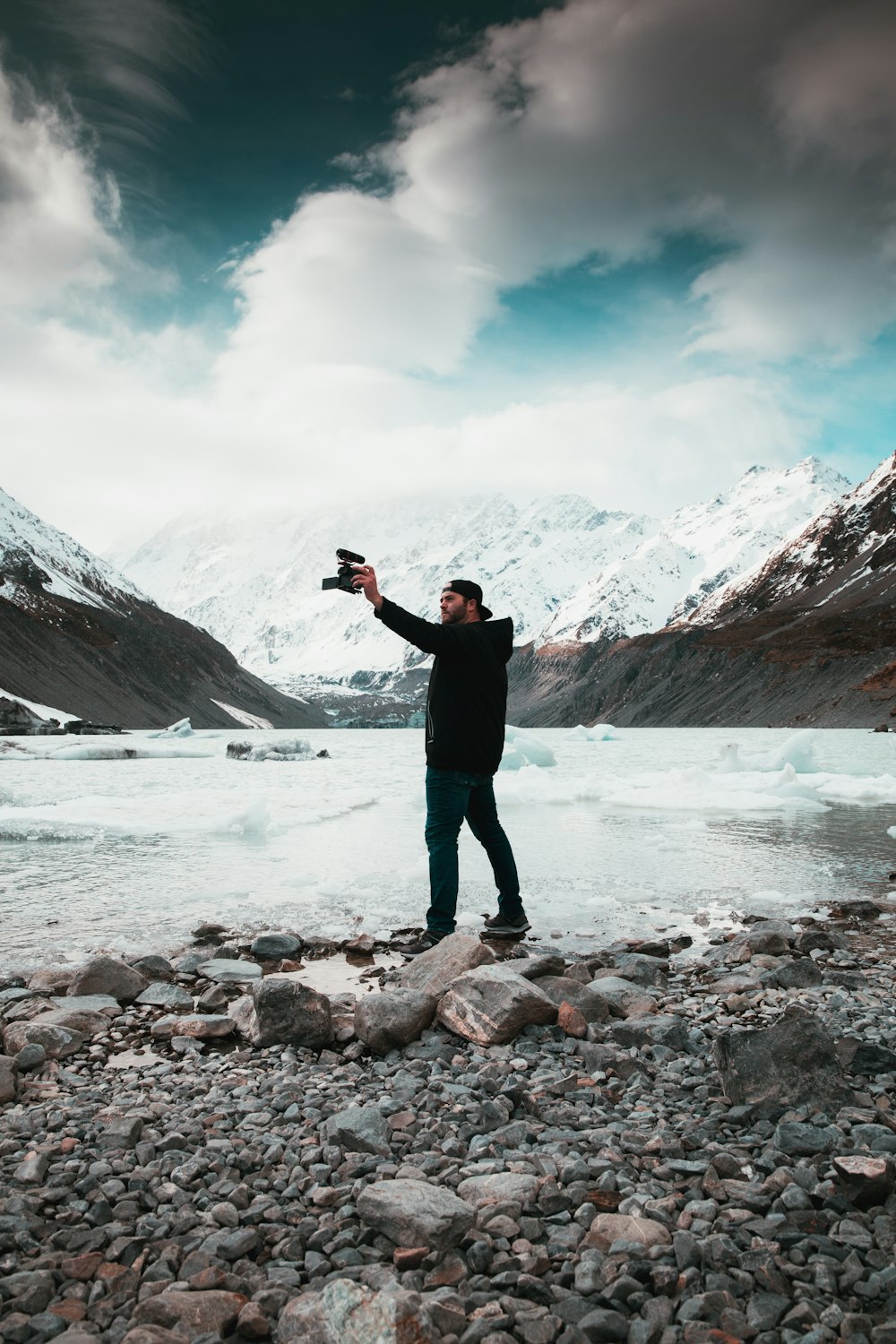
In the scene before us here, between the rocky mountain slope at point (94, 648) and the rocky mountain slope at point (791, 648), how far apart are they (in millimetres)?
81980

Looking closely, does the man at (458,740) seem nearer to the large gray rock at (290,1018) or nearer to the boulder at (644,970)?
the boulder at (644,970)

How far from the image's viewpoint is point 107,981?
5.10 metres

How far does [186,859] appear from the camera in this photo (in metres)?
10.6

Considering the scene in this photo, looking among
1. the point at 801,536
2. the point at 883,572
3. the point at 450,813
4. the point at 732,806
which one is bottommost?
the point at 732,806

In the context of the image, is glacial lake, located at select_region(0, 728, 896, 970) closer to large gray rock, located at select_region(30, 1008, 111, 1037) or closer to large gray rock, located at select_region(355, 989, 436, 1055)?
large gray rock, located at select_region(30, 1008, 111, 1037)

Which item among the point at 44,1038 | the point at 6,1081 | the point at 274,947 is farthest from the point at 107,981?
the point at 6,1081

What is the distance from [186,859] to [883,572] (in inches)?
5922

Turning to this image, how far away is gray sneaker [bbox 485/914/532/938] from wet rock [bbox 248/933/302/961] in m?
1.55

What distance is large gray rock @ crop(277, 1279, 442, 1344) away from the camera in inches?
83.2

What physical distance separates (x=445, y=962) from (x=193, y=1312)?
9.82 ft

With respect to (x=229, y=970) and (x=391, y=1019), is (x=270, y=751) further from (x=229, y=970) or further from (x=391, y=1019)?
(x=391, y=1019)

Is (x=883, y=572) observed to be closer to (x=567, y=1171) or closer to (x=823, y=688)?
(x=823, y=688)

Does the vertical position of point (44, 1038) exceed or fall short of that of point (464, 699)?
it falls short

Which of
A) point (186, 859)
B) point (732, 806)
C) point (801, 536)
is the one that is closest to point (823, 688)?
point (801, 536)
